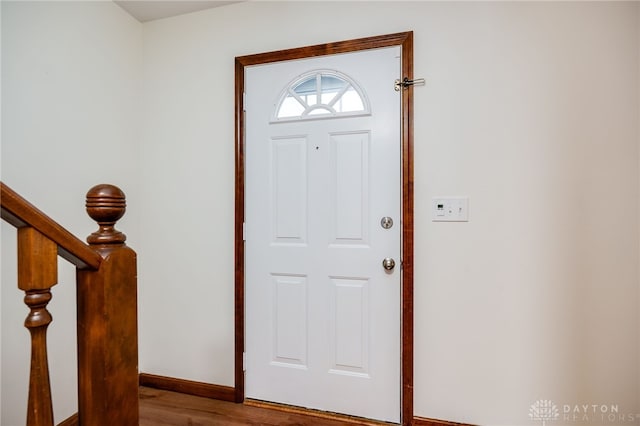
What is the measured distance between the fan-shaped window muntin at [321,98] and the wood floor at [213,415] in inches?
Answer: 65.0

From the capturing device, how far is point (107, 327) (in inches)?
31.0

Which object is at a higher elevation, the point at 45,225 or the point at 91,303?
the point at 45,225

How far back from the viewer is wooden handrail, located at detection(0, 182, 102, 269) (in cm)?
63

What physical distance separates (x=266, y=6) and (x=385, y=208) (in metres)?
1.37

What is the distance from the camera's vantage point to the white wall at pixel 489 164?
1582 millimetres

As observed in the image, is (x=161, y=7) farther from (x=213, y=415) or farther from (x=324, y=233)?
(x=213, y=415)

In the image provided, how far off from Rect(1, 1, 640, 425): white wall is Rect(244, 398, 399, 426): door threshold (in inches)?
9.8

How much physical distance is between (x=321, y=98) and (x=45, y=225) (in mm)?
1522

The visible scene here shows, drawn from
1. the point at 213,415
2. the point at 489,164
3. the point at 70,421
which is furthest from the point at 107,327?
the point at 489,164

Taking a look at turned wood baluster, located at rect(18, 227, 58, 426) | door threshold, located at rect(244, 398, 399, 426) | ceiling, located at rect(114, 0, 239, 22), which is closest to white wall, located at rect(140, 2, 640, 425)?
door threshold, located at rect(244, 398, 399, 426)

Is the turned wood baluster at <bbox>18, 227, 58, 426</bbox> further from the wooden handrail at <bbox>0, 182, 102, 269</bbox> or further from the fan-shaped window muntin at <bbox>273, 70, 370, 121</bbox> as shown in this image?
the fan-shaped window muntin at <bbox>273, 70, 370, 121</bbox>

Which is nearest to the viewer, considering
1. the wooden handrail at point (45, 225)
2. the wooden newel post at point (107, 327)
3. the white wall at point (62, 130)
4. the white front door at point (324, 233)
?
the wooden handrail at point (45, 225)

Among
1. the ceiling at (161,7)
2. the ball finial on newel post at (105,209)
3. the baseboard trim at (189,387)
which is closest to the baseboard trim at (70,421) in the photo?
the baseboard trim at (189,387)

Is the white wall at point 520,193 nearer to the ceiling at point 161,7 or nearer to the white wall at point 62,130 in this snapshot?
the ceiling at point 161,7
